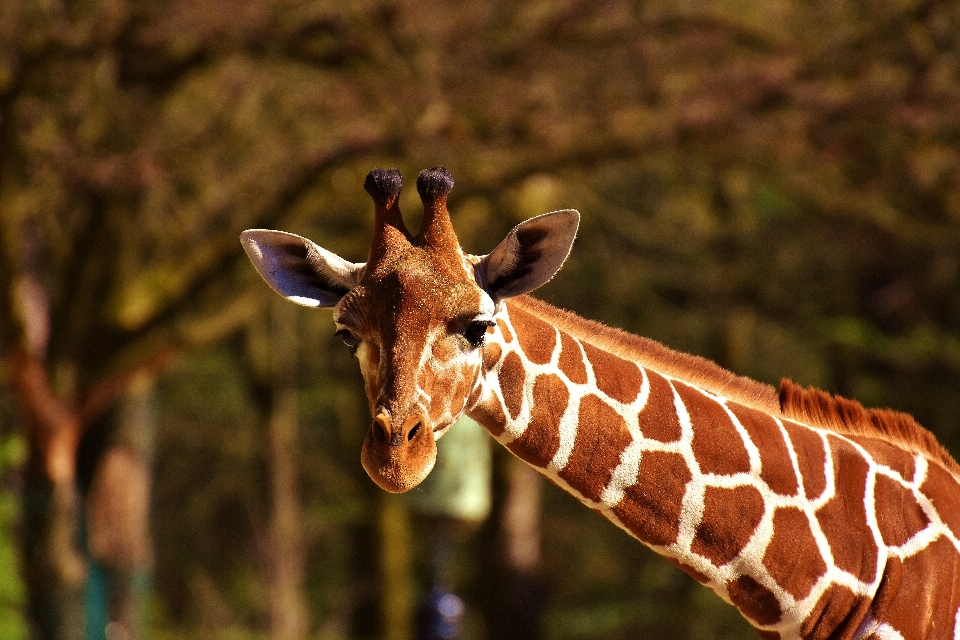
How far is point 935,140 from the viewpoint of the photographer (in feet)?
36.4

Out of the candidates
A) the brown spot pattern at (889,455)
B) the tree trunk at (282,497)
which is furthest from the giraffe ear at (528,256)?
the tree trunk at (282,497)

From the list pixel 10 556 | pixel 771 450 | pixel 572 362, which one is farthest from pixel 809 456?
pixel 10 556

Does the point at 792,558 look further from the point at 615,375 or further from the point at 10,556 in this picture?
the point at 10,556

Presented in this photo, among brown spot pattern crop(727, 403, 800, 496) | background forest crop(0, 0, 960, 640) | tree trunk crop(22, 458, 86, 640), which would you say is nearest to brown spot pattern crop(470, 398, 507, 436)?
brown spot pattern crop(727, 403, 800, 496)

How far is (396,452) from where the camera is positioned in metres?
3.61

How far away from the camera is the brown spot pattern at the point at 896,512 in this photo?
427 cm

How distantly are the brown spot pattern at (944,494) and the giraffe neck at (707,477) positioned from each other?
27mm

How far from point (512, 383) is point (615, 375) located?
0.37 m

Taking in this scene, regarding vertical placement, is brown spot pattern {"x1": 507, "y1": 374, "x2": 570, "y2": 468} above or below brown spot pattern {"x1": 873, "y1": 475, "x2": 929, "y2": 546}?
above

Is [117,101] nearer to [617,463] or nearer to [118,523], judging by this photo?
[118,523]

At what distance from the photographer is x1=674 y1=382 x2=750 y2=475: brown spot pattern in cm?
417

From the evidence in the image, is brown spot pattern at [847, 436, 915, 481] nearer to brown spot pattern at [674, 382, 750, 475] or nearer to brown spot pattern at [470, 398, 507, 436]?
brown spot pattern at [674, 382, 750, 475]

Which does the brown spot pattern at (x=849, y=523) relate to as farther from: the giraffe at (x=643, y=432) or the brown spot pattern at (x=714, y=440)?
the brown spot pattern at (x=714, y=440)

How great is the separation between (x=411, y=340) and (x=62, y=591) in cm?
737
